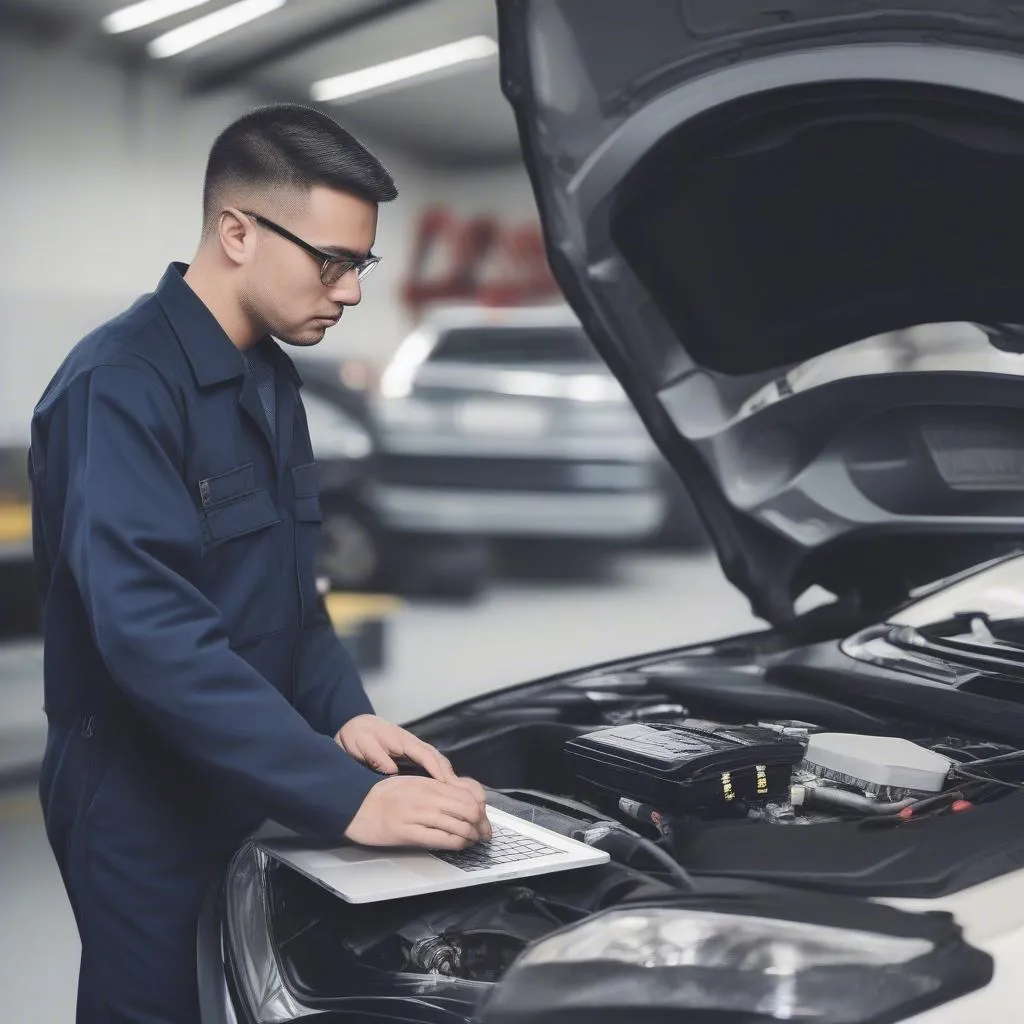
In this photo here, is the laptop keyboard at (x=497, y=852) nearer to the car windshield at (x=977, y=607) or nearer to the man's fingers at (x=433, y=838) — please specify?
the man's fingers at (x=433, y=838)

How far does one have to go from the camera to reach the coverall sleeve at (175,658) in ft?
3.99

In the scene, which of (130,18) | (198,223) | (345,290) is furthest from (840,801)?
(130,18)

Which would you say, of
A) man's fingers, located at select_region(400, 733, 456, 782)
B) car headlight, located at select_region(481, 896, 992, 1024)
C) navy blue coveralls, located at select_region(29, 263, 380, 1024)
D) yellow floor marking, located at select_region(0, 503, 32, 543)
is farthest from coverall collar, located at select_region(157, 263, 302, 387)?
yellow floor marking, located at select_region(0, 503, 32, 543)

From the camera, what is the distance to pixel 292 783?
4.03ft

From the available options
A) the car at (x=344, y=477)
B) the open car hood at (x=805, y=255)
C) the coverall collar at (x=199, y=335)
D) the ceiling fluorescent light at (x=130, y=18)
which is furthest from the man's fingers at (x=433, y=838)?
the ceiling fluorescent light at (x=130, y=18)

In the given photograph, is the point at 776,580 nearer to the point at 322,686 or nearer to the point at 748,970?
the point at 322,686

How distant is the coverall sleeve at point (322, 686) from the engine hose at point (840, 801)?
0.54 meters

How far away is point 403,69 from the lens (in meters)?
5.45

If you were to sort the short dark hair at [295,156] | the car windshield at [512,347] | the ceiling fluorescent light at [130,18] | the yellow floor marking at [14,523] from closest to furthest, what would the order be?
1. the short dark hair at [295,156]
2. the yellow floor marking at [14,523]
3. the ceiling fluorescent light at [130,18]
4. the car windshield at [512,347]

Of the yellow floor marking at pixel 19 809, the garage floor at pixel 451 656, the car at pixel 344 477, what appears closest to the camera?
the garage floor at pixel 451 656

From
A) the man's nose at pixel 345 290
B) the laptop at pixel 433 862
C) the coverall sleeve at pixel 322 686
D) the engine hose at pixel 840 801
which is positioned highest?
the man's nose at pixel 345 290

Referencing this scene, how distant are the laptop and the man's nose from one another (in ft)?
1.90

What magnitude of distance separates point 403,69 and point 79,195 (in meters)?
1.67

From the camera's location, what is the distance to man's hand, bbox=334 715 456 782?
1.40m
